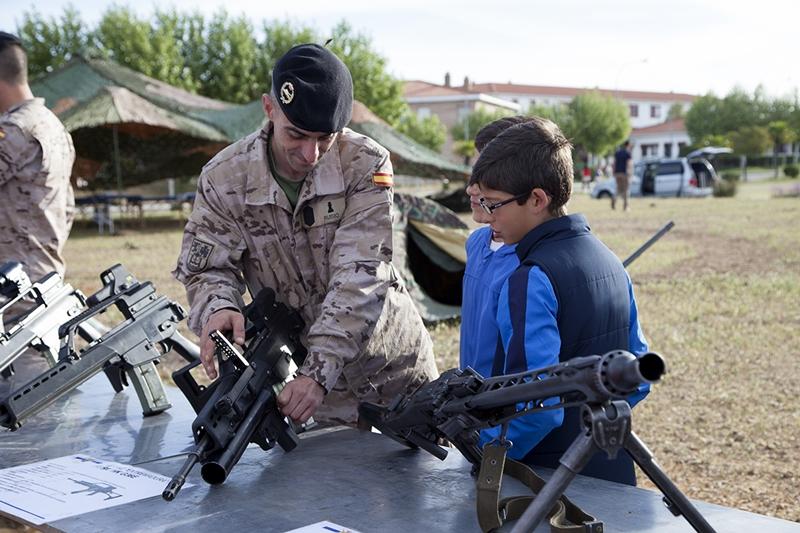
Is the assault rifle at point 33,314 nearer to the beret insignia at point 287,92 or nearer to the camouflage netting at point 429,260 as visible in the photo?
the beret insignia at point 287,92

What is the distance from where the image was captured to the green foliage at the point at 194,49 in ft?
110

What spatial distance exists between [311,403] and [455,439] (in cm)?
46

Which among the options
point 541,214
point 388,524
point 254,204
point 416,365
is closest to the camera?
point 388,524

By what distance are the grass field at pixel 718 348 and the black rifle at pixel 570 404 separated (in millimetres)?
2689

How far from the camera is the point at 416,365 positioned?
305 cm

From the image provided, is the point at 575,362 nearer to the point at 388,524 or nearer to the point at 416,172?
the point at 388,524

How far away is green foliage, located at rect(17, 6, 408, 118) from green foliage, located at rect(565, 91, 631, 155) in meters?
38.3

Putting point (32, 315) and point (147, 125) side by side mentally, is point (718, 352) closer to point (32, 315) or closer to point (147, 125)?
point (32, 315)

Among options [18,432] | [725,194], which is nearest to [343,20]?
[725,194]

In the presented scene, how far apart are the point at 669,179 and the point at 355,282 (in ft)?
104

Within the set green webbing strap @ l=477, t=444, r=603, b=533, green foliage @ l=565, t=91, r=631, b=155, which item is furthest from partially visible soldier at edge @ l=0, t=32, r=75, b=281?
green foliage @ l=565, t=91, r=631, b=155

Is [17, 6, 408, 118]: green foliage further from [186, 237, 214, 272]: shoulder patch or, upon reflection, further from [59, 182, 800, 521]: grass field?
[186, 237, 214, 272]: shoulder patch

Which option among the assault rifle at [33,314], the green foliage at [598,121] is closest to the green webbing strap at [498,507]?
the assault rifle at [33,314]

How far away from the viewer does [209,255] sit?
271cm
